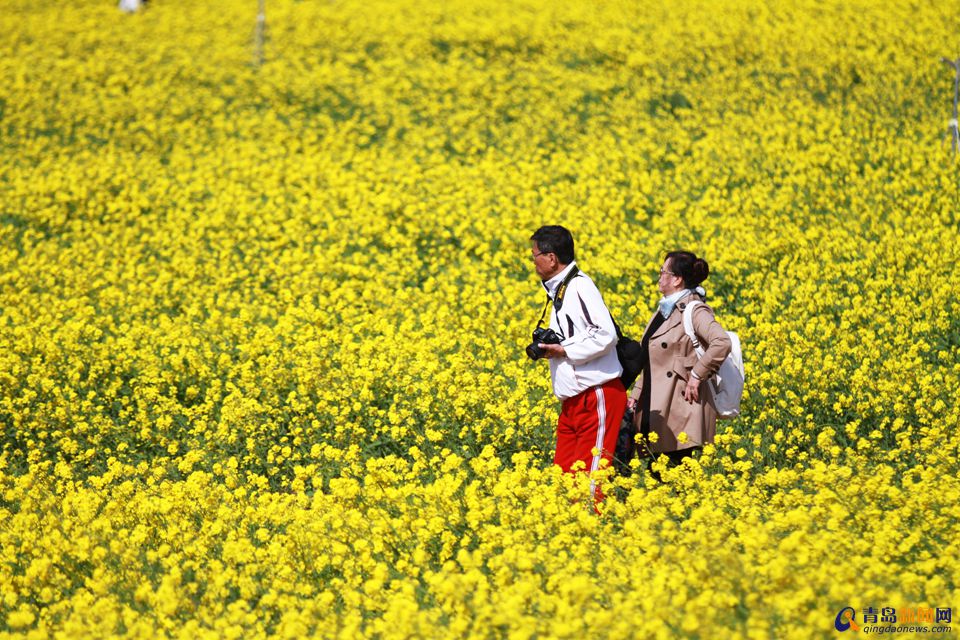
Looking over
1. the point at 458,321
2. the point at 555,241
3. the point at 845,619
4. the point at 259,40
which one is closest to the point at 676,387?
the point at 555,241

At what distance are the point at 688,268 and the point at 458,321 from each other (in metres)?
3.71

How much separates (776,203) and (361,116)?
8.04 metres

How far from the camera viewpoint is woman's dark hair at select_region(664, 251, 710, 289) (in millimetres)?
5414

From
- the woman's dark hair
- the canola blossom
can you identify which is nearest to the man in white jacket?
the canola blossom

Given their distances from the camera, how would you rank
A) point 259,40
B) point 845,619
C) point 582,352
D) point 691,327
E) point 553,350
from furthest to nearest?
point 259,40
point 691,327
point 553,350
point 582,352
point 845,619

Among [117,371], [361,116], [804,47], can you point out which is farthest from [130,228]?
[804,47]

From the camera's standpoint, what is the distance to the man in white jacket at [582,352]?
16.8 feet

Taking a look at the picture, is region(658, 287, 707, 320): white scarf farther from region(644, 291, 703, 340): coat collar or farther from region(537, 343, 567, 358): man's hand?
region(537, 343, 567, 358): man's hand

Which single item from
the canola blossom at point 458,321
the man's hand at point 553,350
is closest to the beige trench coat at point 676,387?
the canola blossom at point 458,321

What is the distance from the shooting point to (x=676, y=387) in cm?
550

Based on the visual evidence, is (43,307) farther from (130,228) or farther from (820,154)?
(820,154)

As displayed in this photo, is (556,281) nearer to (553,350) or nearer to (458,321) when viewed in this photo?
(553,350)

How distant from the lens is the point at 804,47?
1786 centimetres

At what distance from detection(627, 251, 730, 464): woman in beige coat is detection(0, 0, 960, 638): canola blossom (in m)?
0.26
